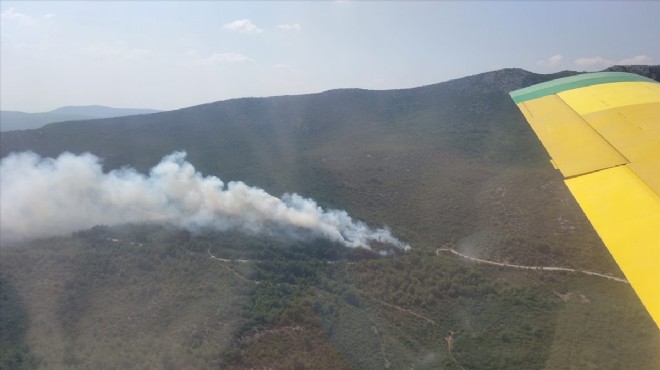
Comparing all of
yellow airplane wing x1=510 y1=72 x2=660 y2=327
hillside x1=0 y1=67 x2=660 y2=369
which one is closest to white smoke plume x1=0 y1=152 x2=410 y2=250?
hillside x1=0 y1=67 x2=660 y2=369

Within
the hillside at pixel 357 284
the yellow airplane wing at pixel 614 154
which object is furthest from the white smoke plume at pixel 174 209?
the yellow airplane wing at pixel 614 154

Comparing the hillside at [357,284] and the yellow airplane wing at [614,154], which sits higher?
the yellow airplane wing at [614,154]

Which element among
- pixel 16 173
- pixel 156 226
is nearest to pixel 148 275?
pixel 156 226

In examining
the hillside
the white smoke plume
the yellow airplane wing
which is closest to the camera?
the yellow airplane wing

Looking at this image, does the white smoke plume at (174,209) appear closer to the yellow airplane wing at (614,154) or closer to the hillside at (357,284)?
the hillside at (357,284)

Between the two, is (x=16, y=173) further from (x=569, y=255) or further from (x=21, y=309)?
(x=569, y=255)

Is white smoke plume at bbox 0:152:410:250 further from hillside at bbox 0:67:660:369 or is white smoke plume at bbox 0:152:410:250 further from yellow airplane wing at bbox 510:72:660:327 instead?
yellow airplane wing at bbox 510:72:660:327

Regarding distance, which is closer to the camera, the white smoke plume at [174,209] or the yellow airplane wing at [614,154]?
the yellow airplane wing at [614,154]
